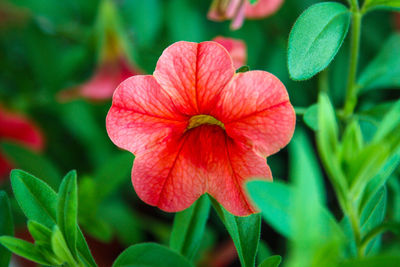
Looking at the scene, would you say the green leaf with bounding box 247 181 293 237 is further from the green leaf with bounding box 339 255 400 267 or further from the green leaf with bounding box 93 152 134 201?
the green leaf with bounding box 93 152 134 201

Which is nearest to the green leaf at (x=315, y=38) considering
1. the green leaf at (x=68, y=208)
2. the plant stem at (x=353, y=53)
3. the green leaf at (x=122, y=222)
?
the plant stem at (x=353, y=53)

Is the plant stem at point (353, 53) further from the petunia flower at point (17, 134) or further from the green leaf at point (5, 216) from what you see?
the petunia flower at point (17, 134)

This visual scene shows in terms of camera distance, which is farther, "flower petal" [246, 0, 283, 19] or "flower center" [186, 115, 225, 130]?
"flower petal" [246, 0, 283, 19]

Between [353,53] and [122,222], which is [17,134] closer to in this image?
[122,222]

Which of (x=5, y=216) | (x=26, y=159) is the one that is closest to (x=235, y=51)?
(x=5, y=216)

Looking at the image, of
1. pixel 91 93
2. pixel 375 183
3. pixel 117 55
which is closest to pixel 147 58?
pixel 117 55

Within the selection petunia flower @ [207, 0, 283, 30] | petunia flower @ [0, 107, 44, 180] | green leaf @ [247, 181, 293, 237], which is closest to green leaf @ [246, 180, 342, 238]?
green leaf @ [247, 181, 293, 237]

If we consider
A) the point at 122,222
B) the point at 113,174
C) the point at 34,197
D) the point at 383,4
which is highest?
the point at 383,4
